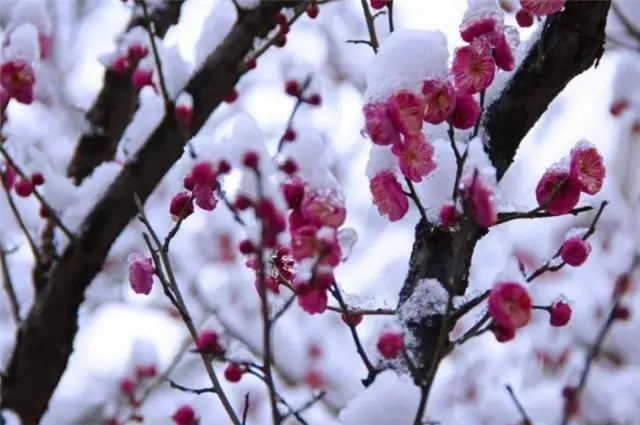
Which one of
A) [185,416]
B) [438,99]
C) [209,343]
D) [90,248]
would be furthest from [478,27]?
[90,248]

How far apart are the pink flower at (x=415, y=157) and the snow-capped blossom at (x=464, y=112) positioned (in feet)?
0.21

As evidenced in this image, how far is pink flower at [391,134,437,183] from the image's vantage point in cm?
102

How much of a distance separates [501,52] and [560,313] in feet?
1.35

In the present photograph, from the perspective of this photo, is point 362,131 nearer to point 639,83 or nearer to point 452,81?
point 452,81

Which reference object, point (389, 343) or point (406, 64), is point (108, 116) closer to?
point (406, 64)

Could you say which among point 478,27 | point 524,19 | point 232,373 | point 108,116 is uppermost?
point 108,116

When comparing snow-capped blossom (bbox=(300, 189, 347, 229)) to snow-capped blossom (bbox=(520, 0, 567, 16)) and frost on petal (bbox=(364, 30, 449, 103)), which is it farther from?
snow-capped blossom (bbox=(520, 0, 567, 16))

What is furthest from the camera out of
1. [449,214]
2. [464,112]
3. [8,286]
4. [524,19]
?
[8,286]

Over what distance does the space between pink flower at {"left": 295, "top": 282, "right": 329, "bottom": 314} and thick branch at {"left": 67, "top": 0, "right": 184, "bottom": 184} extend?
5.31 feet

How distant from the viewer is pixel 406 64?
3.37 ft

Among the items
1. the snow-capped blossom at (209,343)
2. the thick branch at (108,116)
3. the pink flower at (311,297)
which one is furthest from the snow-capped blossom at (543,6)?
→ the thick branch at (108,116)

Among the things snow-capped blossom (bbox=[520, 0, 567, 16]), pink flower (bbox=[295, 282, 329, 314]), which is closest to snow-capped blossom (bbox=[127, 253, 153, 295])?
pink flower (bbox=[295, 282, 329, 314])

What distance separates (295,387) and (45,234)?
3.19 metres

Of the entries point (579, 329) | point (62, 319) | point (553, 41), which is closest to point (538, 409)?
point (579, 329)
